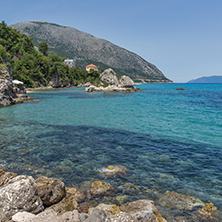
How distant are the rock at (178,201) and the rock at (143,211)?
1547mm

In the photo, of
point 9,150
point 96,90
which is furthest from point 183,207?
point 96,90

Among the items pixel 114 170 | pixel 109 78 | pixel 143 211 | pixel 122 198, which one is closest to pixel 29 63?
pixel 109 78

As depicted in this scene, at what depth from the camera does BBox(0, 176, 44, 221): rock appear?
599cm

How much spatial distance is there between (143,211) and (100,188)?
330cm

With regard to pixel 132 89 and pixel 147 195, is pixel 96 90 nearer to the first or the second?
pixel 132 89

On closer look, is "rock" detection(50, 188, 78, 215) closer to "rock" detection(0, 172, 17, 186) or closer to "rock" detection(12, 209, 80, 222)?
"rock" detection(12, 209, 80, 222)

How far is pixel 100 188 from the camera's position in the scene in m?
8.85

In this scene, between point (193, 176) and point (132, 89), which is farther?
point (132, 89)

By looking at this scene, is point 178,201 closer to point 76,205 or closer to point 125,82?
point 76,205

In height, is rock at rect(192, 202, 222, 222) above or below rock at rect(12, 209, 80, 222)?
below

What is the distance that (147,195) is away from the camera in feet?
27.8

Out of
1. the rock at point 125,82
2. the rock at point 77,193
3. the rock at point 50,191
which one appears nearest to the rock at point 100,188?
the rock at point 77,193

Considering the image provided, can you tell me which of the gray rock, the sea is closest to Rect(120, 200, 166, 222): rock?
the sea

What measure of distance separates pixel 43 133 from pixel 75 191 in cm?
1155
